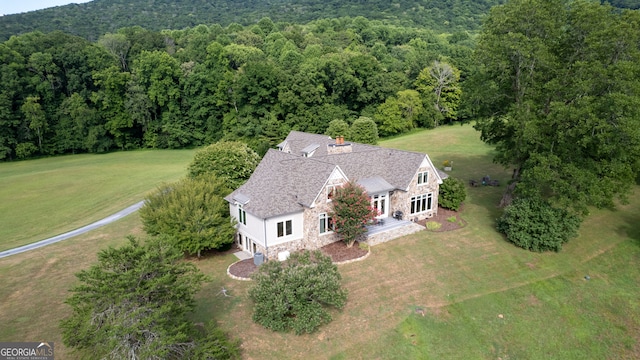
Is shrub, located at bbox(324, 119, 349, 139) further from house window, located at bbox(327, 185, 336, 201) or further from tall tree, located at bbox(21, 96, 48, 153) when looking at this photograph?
tall tree, located at bbox(21, 96, 48, 153)

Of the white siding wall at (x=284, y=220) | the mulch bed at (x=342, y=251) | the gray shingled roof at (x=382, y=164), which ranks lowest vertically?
the mulch bed at (x=342, y=251)

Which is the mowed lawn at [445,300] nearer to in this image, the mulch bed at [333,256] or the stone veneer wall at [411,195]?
the mulch bed at [333,256]

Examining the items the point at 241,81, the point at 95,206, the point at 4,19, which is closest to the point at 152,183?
the point at 95,206

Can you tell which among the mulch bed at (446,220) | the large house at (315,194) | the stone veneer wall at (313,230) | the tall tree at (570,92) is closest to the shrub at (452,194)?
the mulch bed at (446,220)

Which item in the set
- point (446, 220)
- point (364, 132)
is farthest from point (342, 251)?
point (364, 132)

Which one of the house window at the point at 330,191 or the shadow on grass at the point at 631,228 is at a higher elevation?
the house window at the point at 330,191

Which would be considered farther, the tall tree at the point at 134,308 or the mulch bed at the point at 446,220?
the mulch bed at the point at 446,220

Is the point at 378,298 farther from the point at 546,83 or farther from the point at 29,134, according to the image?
the point at 29,134

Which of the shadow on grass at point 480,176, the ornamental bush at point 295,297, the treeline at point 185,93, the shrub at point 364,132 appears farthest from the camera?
the treeline at point 185,93
